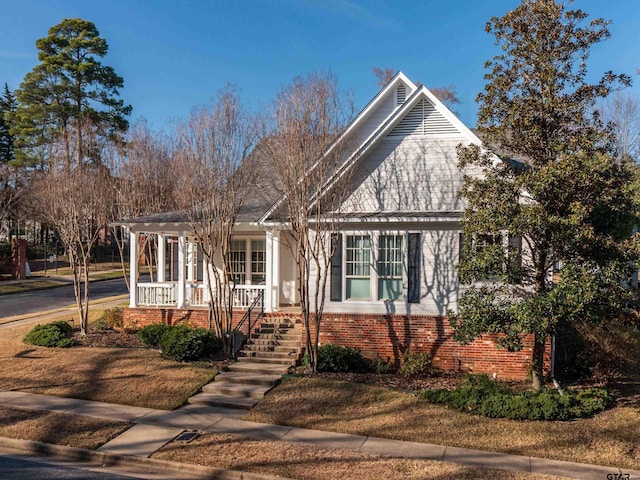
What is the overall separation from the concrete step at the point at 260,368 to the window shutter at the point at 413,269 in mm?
3633

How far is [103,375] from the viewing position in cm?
1206

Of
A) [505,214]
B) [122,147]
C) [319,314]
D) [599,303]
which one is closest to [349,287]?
[319,314]

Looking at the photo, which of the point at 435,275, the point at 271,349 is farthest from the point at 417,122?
the point at 271,349

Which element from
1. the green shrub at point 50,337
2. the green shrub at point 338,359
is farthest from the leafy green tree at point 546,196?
the green shrub at point 50,337

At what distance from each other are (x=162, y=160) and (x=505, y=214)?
15.8 metres

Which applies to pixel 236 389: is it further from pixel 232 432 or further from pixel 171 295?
pixel 171 295

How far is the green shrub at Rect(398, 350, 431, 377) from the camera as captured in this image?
497 inches

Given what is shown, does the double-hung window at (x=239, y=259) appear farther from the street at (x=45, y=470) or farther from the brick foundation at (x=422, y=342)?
the street at (x=45, y=470)

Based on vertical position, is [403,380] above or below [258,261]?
below

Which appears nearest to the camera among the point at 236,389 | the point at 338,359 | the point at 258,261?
the point at 236,389

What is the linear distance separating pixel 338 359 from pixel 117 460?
5795 mm

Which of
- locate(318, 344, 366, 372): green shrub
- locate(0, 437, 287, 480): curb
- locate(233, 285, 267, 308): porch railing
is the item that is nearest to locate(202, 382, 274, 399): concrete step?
locate(318, 344, 366, 372): green shrub

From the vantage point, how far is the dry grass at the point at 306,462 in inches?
284

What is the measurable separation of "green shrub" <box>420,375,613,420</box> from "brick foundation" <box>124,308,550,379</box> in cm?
206
